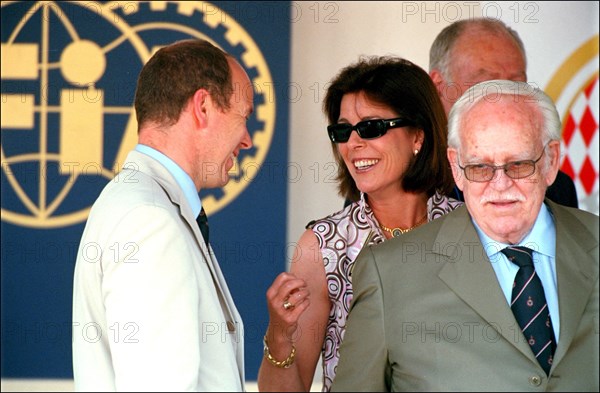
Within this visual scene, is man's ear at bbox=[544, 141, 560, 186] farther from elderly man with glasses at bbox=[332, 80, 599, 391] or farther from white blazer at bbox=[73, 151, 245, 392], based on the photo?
white blazer at bbox=[73, 151, 245, 392]

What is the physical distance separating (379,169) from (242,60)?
219cm

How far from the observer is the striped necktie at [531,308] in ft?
8.76

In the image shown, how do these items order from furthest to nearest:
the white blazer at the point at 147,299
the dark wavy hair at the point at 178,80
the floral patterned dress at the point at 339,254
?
1. the floral patterned dress at the point at 339,254
2. the dark wavy hair at the point at 178,80
3. the white blazer at the point at 147,299

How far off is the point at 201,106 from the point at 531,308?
1.04m

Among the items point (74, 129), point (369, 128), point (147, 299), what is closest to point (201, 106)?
point (147, 299)

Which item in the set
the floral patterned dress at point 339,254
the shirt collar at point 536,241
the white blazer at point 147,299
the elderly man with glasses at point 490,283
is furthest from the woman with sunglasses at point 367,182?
the white blazer at point 147,299

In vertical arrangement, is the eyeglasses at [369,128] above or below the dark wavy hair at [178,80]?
below

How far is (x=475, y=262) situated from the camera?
9.09 ft

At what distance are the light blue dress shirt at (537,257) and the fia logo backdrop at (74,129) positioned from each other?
2758mm

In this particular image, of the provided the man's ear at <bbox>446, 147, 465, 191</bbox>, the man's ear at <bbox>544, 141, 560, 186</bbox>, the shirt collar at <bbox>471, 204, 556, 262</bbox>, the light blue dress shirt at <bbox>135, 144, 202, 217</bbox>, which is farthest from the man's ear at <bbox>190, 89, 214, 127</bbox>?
the man's ear at <bbox>544, 141, 560, 186</bbox>

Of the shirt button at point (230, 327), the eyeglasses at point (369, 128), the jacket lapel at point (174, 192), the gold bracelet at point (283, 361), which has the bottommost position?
the gold bracelet at point (283, 361)

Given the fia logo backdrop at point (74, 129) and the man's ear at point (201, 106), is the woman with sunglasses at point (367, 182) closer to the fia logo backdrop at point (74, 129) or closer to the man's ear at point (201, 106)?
the man's ear at point (201, 106)

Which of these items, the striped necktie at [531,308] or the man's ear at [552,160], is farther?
the man's ear at [552,160]

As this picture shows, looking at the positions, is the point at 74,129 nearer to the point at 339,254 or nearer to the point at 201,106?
the point at 339,254
